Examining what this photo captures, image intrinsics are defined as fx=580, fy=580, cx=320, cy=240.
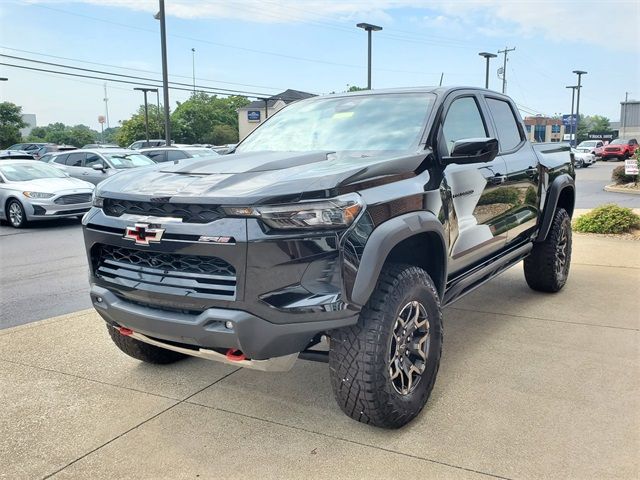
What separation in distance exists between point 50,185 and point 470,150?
11.2m

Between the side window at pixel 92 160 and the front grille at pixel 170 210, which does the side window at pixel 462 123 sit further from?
the side window at pixel 92 160

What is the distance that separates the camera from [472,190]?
3922 mm

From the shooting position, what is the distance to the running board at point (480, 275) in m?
3.90

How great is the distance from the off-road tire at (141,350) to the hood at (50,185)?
9345 mm

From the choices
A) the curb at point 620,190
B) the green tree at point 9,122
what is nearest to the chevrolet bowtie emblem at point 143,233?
the curb at point 620,190

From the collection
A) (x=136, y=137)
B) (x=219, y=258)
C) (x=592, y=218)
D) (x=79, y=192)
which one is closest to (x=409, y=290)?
(x=219, y=258)

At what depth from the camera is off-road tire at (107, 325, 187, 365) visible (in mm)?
3910

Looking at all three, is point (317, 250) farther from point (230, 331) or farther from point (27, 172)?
point (27, 172)

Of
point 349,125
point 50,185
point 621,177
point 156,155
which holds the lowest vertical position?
point 621,177

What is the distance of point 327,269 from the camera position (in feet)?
8.87

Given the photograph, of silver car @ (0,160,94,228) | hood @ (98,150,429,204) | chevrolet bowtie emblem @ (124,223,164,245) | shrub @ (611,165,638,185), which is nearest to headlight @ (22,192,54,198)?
silver car @ (0,160,94,228)

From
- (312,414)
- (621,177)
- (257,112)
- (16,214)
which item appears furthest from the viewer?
(257,112)

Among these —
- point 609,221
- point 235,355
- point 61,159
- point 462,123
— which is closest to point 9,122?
point 61,159

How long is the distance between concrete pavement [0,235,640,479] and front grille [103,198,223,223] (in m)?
1.22
